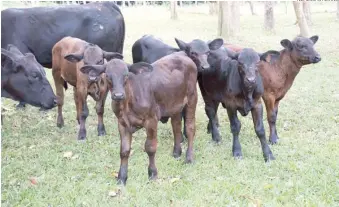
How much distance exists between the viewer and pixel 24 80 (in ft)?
20.0

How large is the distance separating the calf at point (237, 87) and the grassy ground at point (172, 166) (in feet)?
1.27

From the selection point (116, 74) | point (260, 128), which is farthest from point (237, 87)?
point (116, 74)

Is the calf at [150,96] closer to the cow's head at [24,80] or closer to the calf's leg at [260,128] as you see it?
the calf's leg at [260,128]

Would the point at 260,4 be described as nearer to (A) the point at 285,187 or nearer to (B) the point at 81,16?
(B) the point at 81,16

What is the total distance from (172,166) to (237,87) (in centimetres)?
127

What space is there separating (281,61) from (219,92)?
1129mm

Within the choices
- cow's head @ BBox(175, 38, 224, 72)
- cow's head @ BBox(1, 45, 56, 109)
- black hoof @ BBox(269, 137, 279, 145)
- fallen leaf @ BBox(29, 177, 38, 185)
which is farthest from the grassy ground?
cow's head @ BBox(175, 38, 224, 72)

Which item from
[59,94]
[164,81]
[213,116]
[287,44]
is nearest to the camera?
[164,81]

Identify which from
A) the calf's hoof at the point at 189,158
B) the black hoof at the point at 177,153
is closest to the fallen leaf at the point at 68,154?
the black hoof at the point at 177,153

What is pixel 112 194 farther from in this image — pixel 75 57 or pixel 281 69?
pixel 281 69

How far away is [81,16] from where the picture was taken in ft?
28.2

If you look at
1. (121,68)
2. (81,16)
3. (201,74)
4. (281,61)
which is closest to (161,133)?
(201,74)

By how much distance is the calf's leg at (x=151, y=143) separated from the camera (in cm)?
505

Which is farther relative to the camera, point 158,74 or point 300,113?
point 300,113
